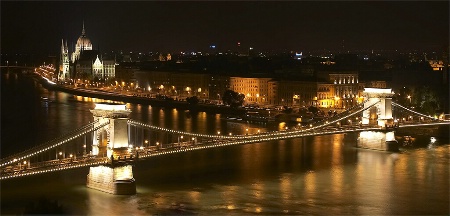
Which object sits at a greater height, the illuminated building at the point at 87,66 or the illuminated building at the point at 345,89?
the illuminated building at the point at 87,66

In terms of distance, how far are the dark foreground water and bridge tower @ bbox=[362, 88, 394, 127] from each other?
667mm

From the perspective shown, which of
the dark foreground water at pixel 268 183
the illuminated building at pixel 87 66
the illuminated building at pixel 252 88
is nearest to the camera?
the dark foreground water at pixel 268 183

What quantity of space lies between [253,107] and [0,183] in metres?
15.9

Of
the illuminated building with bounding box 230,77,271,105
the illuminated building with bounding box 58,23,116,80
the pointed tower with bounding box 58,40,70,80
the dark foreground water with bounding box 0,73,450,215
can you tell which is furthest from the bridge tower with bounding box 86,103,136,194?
the pointed tower with bounding box 58,40,70,80

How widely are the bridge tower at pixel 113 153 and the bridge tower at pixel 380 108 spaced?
727 centimetres

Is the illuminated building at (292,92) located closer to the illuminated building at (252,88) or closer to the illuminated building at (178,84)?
the illuminated building at (252,88)

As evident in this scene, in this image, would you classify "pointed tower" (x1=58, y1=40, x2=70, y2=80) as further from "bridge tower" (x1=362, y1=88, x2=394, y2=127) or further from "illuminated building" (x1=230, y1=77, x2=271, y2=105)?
"bridge tower" (x1=362, y1=88, x2=394, y2=127)

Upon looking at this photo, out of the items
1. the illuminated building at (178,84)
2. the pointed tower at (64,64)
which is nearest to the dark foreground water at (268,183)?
the illuminated building at (178,84)

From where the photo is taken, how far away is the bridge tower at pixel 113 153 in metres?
11.2

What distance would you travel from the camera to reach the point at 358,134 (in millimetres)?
17797

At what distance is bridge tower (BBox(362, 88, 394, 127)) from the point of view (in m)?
17.5

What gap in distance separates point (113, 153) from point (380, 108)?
7.96 meters

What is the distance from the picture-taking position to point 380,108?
17844mm

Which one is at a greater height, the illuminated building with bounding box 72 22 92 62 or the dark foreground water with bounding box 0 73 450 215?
the illuminated building with bounding box 72 22 92 62
